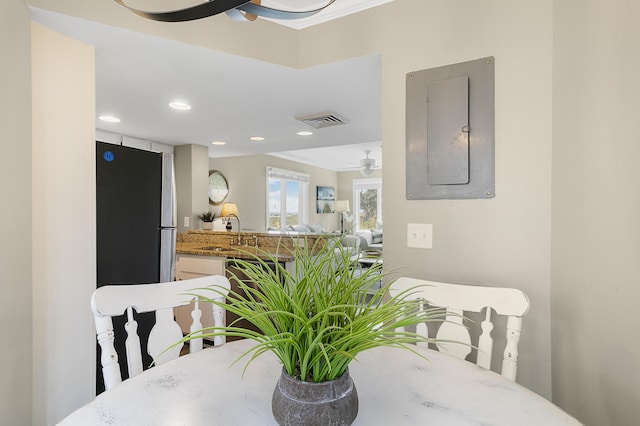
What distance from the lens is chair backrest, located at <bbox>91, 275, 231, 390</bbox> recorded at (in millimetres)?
1059

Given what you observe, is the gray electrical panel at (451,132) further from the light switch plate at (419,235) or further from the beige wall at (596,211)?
the beige wall at (596,211)

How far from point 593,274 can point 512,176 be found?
0.52 metres

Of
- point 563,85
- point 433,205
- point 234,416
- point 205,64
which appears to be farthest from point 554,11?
point 234,416

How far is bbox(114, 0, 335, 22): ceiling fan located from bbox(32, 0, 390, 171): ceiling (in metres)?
0.84

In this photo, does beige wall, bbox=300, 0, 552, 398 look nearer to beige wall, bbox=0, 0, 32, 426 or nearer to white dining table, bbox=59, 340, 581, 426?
white dining table, bbox=59, 340, 581, 426

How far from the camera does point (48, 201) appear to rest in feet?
5.04

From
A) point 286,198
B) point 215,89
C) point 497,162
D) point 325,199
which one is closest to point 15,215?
point 215,89

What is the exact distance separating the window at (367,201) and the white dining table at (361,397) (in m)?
8.71

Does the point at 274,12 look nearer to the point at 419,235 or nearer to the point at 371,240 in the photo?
the point at 419,235

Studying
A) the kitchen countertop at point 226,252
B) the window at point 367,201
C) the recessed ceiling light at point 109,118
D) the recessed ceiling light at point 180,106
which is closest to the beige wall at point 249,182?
the kitchen countertop at point 226,252

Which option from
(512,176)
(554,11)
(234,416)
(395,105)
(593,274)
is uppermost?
(554,11)

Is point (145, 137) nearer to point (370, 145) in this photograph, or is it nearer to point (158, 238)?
point (158, 238)

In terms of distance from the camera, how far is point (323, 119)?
121 inches

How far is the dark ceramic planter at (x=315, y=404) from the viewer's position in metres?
0.64
